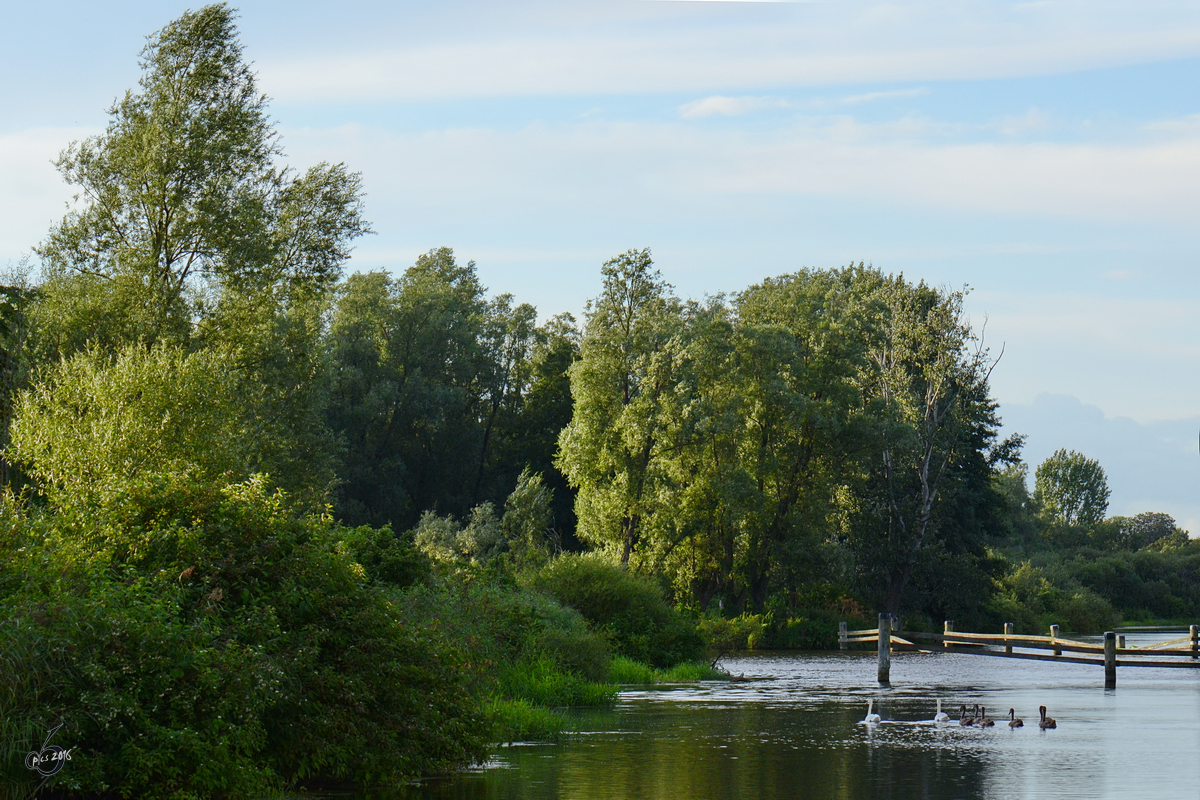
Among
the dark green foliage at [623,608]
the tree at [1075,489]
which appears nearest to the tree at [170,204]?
the dark green foliage at [623,608]

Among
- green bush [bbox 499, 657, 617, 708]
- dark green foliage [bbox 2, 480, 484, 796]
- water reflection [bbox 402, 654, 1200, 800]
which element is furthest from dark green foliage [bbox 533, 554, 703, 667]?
dark green foliage [bbox 2, 480, 484, 796]

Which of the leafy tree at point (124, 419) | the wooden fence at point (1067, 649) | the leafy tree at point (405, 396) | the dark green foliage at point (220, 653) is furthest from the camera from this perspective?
the leafy tree at point (405, 396)

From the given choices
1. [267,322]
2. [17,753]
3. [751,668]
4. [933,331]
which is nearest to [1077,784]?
[17,753]

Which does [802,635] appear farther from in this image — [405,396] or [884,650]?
[405,396]

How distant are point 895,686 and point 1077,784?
1795 cm

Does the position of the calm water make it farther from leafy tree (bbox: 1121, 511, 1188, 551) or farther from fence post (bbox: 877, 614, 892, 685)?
leafy tree (bbox: 1121, 511, 1188, 551)

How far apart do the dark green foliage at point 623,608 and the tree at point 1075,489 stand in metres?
113

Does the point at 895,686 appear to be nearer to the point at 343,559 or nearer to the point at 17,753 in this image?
the point at 343,559

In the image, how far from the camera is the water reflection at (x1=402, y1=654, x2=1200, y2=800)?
16.0 m

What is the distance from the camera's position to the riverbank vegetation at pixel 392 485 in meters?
14.1

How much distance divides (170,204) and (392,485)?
36.1 metres

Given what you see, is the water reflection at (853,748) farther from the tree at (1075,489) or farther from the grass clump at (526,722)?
the tree at (1075,489)

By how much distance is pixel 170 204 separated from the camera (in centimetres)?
4072

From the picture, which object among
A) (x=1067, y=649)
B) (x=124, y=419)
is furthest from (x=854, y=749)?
(x=1067, y=649)
